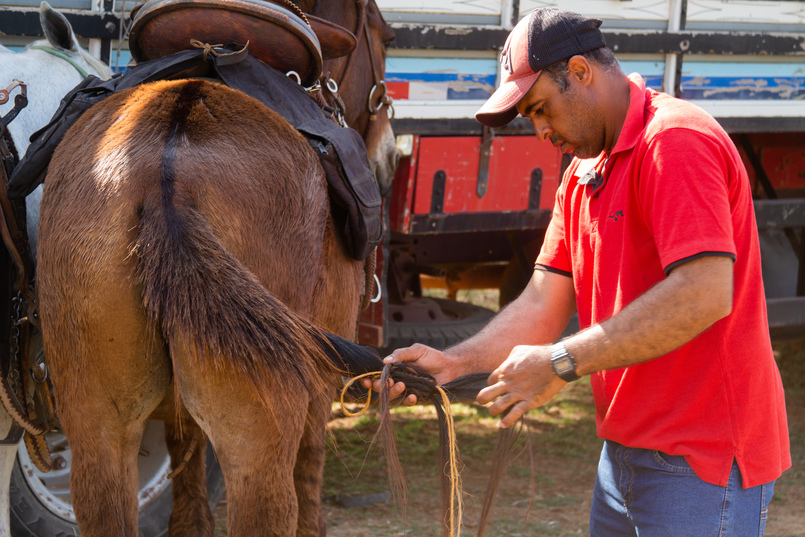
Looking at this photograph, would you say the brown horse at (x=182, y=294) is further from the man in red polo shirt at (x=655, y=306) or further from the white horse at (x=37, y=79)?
the white horse at (x=37, y=79)

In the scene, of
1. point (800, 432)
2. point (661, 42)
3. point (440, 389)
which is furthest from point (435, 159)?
point (800, 432)

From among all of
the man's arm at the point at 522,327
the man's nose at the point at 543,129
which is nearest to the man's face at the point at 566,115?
the man's nose at the point at 543,129

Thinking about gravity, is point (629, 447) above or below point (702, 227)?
below

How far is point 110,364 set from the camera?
5.61 feet

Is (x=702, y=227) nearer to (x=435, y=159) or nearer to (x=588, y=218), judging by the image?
(x=588, y=218)

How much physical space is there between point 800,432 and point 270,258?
14.3 ft

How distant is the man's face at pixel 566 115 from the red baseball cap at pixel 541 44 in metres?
0.03

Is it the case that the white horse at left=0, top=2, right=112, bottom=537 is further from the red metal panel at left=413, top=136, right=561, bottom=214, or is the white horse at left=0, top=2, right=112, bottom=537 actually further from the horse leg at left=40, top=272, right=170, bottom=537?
the red metal panel at left=413, top=136, right=561, bottom=214

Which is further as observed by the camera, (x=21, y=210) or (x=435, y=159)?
(x=435, y=159)

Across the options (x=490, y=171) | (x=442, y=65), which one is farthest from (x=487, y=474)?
(x=442, y=65)

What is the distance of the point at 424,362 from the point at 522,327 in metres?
0.29

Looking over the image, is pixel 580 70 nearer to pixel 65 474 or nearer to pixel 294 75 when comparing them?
pixel 294 75

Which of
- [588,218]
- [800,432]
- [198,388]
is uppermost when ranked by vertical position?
[588,218]

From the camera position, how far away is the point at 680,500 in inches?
61.7
